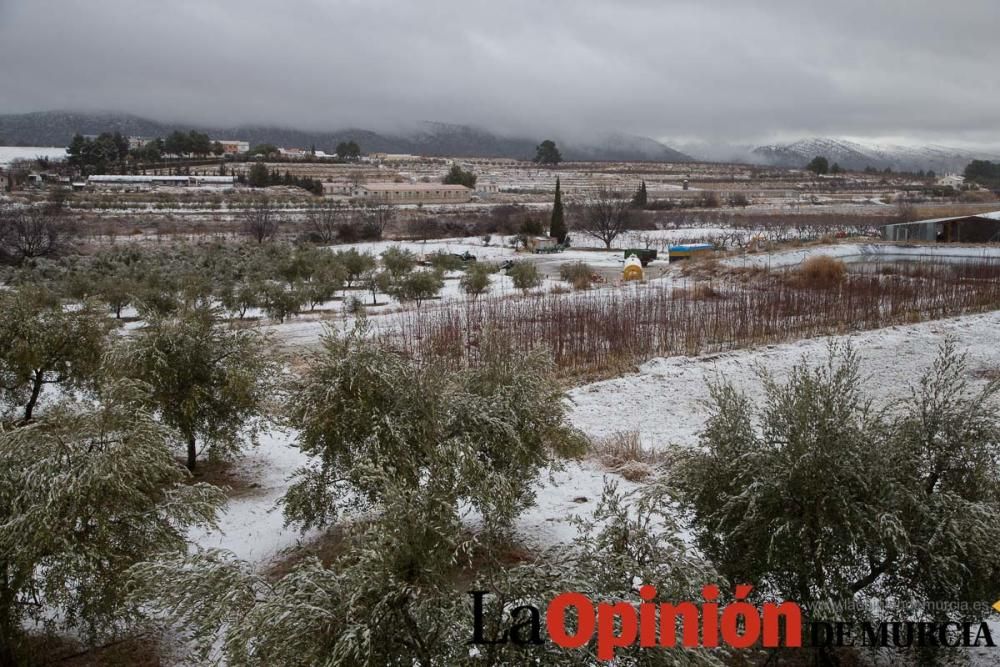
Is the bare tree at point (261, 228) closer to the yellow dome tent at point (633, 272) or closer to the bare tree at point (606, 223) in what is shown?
the bare tree at point (606, 223)

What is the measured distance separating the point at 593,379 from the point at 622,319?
17.8ft

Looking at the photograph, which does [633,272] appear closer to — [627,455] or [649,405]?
[649,405]

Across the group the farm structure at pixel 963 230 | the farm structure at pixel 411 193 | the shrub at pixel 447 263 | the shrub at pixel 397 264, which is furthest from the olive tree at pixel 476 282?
the farm structure at pixel 411 193

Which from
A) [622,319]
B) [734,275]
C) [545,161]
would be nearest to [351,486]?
[622,319]

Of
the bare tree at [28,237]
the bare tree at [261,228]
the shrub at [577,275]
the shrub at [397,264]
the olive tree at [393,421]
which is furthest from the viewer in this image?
the bare tree at [261,228]

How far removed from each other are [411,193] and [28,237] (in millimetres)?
53254

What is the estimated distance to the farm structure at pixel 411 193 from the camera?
85188mm

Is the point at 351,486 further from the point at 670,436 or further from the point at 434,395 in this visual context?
the point at 670,436

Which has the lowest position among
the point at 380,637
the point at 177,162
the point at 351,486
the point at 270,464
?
the point at 270,464

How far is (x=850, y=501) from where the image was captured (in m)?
4.56

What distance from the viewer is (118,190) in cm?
7788

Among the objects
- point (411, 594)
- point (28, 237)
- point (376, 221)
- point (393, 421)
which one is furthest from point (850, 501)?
point (376, 221)

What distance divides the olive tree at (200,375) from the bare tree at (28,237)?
32049 millimetres

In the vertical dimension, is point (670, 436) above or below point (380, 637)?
below
